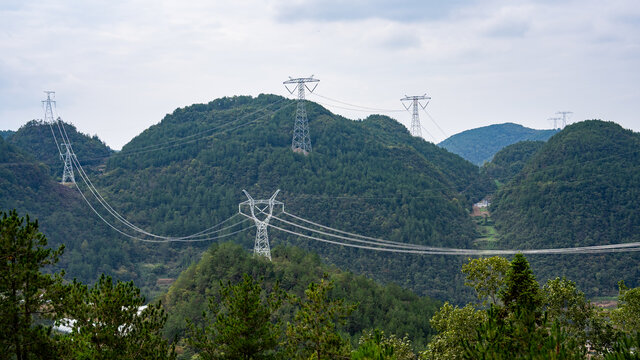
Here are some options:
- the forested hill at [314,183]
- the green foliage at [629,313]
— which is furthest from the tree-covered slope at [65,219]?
the green foliage at [629,313]

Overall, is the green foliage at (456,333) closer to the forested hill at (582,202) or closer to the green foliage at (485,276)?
the green foliage at (485,276)

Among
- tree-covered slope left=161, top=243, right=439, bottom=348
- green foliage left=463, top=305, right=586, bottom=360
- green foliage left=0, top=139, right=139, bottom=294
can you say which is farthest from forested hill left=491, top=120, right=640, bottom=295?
green foliage left=0, top=139, right=139, bottom=294

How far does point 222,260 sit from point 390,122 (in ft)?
282

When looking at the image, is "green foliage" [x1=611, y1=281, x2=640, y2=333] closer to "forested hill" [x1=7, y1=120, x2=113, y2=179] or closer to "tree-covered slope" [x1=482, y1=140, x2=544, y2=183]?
"tree-covered slope" [x1=482, y1=140, x2=544, y2=183]

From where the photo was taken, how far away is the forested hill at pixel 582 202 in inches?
2790

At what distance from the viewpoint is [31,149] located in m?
107

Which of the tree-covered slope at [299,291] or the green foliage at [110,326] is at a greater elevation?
the green foliage at [110,326]

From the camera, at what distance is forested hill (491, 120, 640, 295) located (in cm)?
7088

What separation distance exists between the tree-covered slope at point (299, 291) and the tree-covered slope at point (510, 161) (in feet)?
234

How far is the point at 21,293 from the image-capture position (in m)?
16.7

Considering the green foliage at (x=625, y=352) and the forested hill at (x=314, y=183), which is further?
the forested hill at (x=314, y=183)

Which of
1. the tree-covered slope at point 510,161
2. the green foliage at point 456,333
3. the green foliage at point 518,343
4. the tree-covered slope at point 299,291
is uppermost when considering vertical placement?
the tree-covered slope at point 510,161

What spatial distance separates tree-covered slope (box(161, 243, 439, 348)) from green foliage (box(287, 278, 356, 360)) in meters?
24.2

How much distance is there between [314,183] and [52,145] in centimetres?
5468
